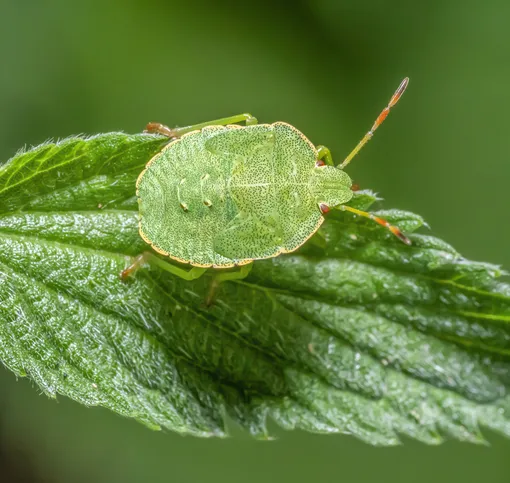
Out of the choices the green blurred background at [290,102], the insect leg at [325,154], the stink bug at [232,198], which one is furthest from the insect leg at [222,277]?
the green blurred background at [290,102]

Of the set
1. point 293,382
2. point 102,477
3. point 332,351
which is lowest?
point 102,477

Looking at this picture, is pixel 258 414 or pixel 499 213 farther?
pixel 499 213

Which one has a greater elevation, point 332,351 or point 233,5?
point 233,5

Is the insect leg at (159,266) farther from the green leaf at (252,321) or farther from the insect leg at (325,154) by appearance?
the insect leg at (325,154)

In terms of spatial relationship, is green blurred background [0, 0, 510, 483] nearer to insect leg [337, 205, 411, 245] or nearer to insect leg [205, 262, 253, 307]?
insect leg [337, 205, 411, 245]

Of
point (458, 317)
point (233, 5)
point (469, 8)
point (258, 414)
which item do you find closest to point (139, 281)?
point (258, 414)

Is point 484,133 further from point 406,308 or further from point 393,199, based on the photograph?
point 406,308
